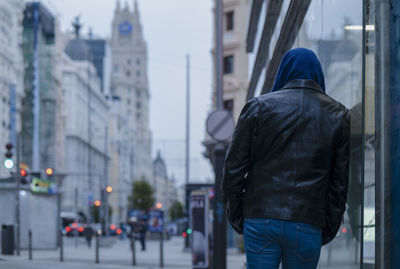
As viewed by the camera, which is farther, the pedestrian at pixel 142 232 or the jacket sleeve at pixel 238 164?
the pedestrian at pixel 142 232

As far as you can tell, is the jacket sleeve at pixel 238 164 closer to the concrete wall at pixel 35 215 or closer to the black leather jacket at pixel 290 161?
the black leather jacket at pixel 290 161

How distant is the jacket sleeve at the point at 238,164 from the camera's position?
11.8 ft

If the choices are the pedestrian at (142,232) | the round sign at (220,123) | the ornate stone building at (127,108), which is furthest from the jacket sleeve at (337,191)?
the ornate stone building at (127,108)

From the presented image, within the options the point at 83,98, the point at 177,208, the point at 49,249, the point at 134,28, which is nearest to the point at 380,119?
the point at 49,249

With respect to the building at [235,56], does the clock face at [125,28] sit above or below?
above

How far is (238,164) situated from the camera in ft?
11.8

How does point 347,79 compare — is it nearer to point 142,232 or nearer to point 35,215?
point 35,215

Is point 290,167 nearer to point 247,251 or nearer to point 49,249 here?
point 247,251

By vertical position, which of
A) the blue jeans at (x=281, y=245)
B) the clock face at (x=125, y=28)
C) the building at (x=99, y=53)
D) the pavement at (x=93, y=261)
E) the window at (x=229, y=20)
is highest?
the clock face at (x=125, y=28)

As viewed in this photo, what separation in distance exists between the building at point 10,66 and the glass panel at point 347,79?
53.0 metres

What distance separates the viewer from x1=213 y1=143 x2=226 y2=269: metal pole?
12.1 meters

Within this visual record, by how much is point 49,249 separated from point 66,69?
62613 millimetres

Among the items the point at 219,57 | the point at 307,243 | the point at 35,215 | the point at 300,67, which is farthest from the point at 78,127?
the point at 307,243

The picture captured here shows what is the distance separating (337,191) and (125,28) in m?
190
